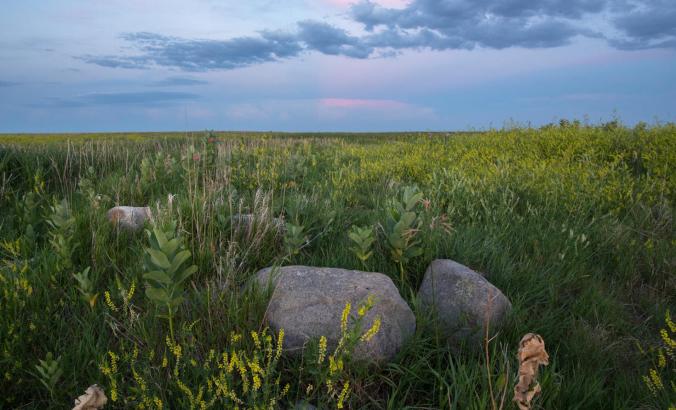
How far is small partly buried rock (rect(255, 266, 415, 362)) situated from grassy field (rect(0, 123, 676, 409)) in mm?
89

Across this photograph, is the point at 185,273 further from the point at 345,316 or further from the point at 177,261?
the point at 345,316

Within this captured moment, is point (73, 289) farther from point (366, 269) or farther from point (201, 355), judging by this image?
point (366, 269)

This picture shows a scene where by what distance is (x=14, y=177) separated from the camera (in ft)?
23.3

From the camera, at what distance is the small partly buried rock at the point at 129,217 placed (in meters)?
4.45

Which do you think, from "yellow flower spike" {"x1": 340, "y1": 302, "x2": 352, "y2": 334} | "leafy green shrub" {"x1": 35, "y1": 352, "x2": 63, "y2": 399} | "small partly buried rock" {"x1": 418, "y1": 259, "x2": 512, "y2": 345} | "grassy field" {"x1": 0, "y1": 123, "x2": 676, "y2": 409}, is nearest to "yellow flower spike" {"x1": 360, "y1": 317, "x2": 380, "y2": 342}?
"yellow flower spike" {"x1": 340, "y1": 302, "x2": 352, "y2": 334}

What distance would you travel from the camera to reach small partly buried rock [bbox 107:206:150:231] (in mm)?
4445

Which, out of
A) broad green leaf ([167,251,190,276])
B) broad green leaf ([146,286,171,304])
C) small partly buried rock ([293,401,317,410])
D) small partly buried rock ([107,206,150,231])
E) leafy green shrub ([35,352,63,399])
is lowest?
small partly buried rock ([293,401,317,410])

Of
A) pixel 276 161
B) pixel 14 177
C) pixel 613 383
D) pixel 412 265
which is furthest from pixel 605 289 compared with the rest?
pixel 14 177

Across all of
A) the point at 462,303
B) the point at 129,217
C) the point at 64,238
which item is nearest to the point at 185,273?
the point at 64,238

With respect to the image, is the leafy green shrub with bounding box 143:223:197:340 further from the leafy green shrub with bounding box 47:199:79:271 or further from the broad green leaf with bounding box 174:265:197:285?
the leafy green shrub with bounding box 47:199:79:271

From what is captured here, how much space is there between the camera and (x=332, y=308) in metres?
2.81

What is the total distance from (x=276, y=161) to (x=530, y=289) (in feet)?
20.2

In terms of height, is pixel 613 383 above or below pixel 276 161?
below

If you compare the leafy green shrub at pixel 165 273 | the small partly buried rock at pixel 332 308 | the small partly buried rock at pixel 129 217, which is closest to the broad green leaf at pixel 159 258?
the leafy green shrub at pixel 165 273
